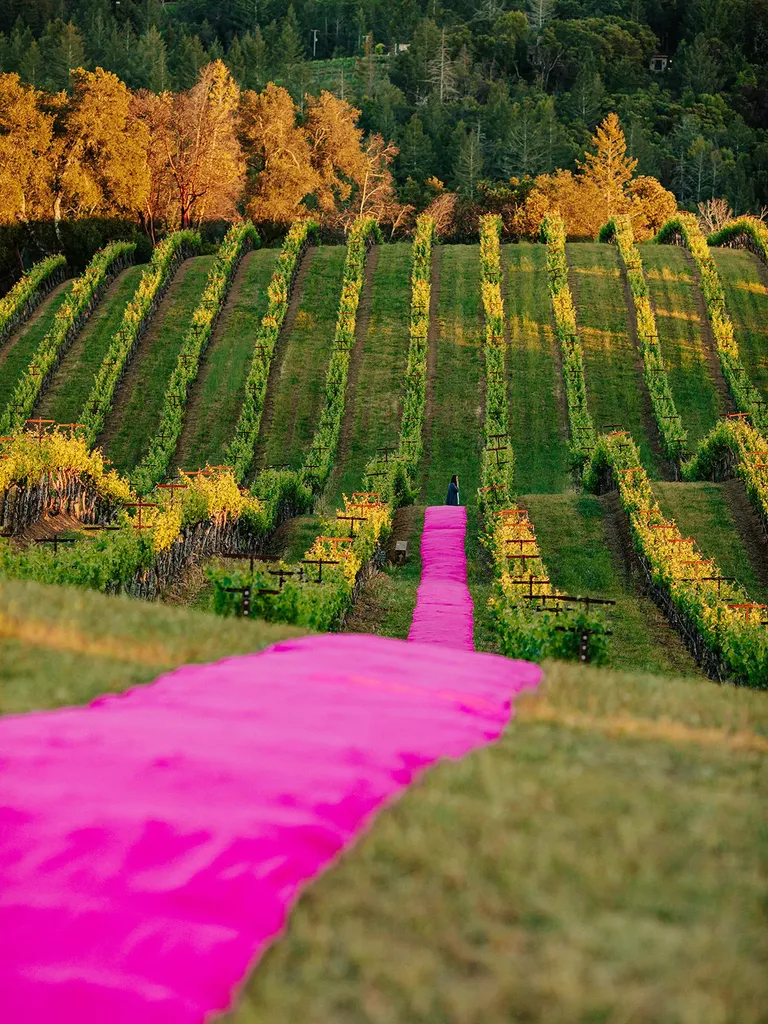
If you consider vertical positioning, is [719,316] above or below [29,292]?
below

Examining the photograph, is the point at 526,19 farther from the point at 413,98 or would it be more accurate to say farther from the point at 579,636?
the point at 579,636

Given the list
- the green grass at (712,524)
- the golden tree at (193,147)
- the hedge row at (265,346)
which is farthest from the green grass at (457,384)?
the golden tree at (193,147)

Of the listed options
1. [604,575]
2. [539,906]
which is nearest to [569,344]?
[604,575]

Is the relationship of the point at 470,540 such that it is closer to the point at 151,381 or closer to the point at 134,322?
the point at 151,381

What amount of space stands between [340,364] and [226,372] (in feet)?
17.2

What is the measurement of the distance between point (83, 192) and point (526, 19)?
130 meters

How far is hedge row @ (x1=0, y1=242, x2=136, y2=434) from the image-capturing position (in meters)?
48.9

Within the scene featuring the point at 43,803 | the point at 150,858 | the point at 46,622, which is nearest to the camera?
the point at 150,858

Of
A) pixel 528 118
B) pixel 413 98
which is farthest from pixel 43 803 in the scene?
pixel 413 98

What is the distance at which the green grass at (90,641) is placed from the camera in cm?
1127

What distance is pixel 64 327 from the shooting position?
55.6 meters

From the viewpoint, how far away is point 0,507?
2733cm

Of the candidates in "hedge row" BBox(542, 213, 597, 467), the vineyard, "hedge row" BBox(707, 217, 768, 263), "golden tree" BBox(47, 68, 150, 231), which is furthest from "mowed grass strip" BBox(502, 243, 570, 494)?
"golden tree" BBox(47, 68, 150, 231)

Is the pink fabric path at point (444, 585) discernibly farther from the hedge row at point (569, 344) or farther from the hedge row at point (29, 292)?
the hedge row at point (29, 292)
